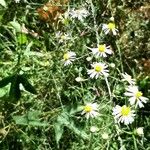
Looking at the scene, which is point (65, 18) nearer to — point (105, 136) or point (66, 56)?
point (66, 56)

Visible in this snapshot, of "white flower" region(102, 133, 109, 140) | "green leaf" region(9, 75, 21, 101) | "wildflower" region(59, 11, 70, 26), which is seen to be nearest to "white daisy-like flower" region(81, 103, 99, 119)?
"white flower" region(102, 133, 109, 140)

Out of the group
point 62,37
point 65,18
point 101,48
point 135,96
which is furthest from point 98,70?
point 65,18

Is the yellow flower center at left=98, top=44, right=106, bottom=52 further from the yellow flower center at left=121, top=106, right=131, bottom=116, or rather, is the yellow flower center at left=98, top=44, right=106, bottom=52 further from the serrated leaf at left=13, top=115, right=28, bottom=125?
the serrated leaf at left=13, top=115, right=28, bottom=125

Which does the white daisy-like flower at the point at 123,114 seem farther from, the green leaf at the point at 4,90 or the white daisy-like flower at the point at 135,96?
the green leaf at the point at 4,90

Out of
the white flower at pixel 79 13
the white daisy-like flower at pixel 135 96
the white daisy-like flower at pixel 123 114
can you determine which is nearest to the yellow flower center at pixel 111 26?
the white flower at pixel 79 13

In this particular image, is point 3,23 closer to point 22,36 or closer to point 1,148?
point 22,36

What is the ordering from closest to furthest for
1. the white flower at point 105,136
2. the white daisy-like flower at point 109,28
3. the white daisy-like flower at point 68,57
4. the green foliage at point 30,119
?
the white flower at point 105,136 → the green foliage at point 30,119 → the white daisy-like flower at point 68,57 → the white daisy-like flower at point 109,28

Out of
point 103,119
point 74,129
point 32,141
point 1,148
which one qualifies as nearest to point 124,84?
point 103,119
